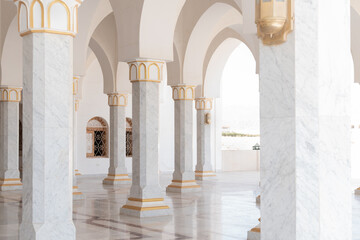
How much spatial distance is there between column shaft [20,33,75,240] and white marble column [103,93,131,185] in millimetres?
9356

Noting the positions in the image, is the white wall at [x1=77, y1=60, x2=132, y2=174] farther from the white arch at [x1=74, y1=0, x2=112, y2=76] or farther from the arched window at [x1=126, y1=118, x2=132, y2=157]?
the white arch at [x1=74, y1=0, x2=112, y2=76]

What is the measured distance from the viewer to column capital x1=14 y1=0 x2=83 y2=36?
17.4 feet

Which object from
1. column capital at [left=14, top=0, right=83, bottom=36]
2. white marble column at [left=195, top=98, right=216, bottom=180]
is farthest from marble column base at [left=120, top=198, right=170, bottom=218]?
white marble column at [left=195, top=98, right=216, bottom=180]

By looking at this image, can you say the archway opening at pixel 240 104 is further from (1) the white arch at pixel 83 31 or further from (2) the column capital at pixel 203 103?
(1) the white arch at pixel 83 31

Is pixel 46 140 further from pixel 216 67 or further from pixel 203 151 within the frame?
pixel 216 67

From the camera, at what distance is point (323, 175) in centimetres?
321

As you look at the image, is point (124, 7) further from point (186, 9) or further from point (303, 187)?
point (303, 187)

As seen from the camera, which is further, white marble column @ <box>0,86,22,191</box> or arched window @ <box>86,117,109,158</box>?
arched window @ <box>86,117,109,158</box>

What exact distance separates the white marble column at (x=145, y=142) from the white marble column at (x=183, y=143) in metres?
3.86

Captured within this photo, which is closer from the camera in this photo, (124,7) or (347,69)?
(347,69)

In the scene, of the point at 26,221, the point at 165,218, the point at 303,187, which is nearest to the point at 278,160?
the point at 303,187

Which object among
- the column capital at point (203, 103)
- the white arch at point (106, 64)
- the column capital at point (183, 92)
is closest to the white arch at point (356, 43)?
the column capital at point (183, 92)

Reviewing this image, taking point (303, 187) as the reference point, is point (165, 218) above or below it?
below

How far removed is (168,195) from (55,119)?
7050 mm
